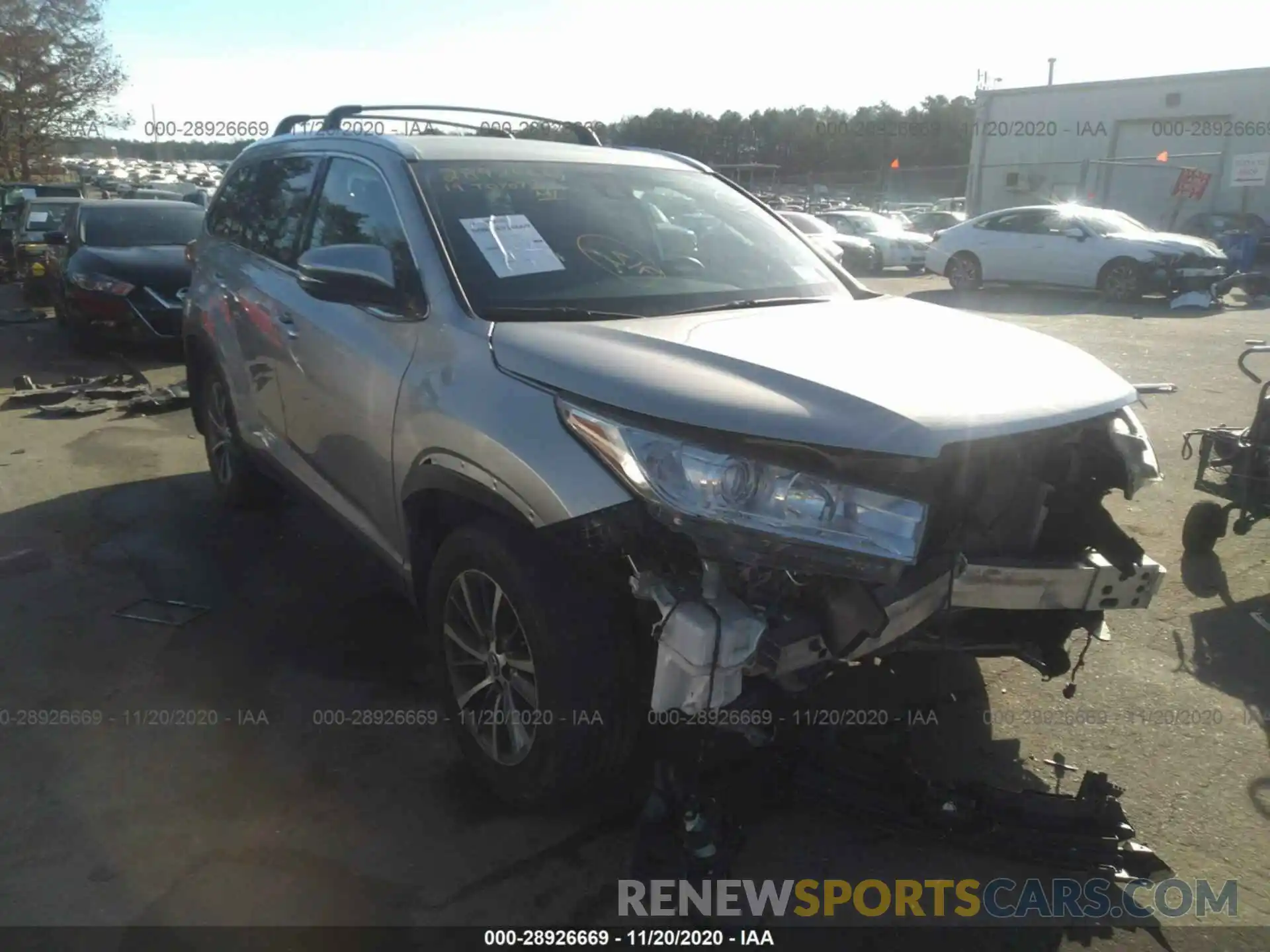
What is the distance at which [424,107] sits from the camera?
16.1 feet

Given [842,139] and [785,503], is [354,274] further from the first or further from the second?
[842,139]

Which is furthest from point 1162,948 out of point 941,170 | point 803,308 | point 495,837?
point 941,170

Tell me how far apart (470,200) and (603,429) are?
4.38 ft

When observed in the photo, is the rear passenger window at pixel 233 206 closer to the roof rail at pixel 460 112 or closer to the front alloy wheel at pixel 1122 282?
the roof rail at pixel 460 112

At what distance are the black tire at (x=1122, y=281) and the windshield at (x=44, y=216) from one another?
16.1 metres

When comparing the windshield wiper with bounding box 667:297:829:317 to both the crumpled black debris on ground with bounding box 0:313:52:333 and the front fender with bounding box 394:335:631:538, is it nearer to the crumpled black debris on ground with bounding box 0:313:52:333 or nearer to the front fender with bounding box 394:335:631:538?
the front fender with bounding box 394:335:631:538

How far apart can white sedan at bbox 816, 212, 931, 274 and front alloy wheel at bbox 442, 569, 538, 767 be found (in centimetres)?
2000

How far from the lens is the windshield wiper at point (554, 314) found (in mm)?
3100

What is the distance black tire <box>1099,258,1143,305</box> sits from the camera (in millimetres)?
15789

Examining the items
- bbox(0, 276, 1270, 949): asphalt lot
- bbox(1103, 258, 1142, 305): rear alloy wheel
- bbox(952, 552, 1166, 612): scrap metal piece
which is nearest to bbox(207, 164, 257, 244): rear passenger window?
bbox(0, 276, 1270, 949): asphalt lot

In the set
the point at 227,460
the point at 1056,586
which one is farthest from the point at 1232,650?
the point at 227,460

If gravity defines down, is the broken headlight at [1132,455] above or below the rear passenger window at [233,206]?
below

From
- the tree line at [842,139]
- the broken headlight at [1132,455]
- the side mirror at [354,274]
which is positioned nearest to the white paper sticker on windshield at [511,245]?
the side mirror at [354,274]

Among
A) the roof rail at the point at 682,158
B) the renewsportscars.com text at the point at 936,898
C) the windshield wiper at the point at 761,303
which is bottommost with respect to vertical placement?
the renewsportscars.com text at the point at 936,898
